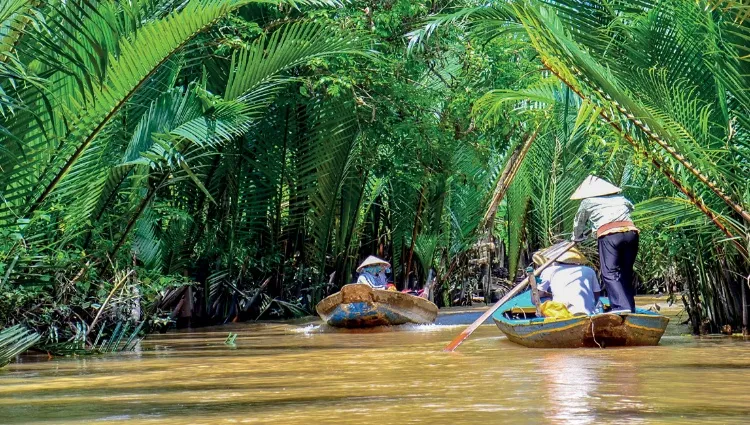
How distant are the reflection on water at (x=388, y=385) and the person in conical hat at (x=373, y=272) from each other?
13.9 ft

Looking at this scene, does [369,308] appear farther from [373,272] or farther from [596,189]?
[596,189]

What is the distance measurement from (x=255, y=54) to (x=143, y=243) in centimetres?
305

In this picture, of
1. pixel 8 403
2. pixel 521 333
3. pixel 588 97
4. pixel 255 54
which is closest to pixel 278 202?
pixel 255 54

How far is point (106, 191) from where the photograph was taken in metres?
11.4

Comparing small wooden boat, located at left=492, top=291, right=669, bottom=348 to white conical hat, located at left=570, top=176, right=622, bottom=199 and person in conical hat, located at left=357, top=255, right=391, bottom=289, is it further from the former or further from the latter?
person in conical hat, located at left=357, top=255, right=391, bottom=289

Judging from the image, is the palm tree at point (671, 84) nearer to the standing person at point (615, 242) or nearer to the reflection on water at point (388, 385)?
the standing person at point (615, 242)

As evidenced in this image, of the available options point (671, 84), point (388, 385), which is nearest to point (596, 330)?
point (671, 84)

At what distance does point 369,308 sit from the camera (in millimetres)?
14703

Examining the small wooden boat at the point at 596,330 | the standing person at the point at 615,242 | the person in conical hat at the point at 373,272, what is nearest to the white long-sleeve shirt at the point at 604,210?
the standing person at the point at 615,242

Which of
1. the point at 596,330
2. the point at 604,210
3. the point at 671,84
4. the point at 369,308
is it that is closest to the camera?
the point at 671,84

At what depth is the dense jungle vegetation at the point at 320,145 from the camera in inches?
359

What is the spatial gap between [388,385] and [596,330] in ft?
10.8

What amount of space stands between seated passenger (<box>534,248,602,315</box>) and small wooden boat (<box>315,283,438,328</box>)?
3.82m

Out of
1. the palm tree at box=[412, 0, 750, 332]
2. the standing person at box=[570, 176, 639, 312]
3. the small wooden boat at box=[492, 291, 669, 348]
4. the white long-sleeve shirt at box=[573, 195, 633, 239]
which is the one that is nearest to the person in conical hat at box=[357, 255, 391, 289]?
the white long-sleeve shirt at box=[573, 195, 633, 239]
